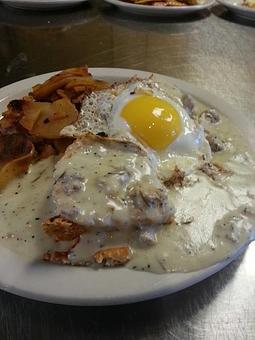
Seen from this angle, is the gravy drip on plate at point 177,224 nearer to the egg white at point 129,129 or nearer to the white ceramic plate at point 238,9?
the egg white at point 129,129

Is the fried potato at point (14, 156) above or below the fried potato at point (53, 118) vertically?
below

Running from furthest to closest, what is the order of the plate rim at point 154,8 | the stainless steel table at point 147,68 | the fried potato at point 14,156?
the plate rim at point 154,8 < the fried potato at point 14,156 < the stainless steel table at point 147,68

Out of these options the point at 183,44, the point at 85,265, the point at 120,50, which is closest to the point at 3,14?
the point at 120,50

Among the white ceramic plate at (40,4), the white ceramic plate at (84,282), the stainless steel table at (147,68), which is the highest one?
the white ceramic plate at (84,282)

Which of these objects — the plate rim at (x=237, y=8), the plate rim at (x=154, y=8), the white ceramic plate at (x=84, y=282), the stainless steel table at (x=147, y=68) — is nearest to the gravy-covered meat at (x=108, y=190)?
the white ceramic plate at (x=84, y=282)

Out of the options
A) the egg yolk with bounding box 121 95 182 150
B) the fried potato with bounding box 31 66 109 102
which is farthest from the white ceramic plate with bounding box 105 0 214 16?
the egg yolk with bounding box 121 95 182 150

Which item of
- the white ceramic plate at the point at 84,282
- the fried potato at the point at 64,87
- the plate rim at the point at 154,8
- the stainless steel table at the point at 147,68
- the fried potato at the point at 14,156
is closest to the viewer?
the white ceramic plate at the point at 84,282
